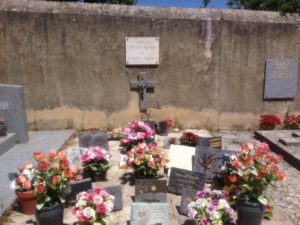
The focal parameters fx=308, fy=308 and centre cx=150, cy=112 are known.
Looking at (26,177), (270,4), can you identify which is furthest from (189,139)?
(270,4)

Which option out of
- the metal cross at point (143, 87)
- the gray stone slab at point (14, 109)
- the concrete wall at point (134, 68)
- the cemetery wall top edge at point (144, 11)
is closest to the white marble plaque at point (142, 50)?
the concrete wall at point (134, 68)

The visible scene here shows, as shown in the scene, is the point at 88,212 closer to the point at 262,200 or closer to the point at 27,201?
the point at 27,201

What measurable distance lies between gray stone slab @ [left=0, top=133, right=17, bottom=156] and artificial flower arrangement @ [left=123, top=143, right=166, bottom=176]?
219cm

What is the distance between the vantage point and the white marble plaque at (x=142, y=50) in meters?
6.12

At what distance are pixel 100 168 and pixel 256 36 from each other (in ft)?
14.3

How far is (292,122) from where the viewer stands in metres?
6.52

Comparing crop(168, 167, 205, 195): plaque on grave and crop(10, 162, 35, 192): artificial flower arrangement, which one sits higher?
crop(10, 162, 35, 192): artificial flower arrangement

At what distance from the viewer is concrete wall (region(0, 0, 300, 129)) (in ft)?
19.5

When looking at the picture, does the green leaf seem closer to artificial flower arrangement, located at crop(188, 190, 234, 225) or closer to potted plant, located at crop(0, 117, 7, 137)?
artificial flower arrangement, located at crop(188, 190, 234, 225)

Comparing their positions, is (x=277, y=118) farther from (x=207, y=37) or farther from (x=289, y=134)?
(x=207, y=37)

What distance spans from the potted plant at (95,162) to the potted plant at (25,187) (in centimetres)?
87

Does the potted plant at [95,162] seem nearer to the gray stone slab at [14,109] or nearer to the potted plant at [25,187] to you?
the potted plant at [25,187]

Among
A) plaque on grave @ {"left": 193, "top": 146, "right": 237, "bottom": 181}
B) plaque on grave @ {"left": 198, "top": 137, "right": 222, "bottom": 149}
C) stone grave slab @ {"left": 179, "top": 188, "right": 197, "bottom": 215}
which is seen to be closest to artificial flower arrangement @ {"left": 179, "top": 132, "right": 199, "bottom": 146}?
plaque on grave @ {"left": 198, "top": 137, "right": 222, "bottom": 149}

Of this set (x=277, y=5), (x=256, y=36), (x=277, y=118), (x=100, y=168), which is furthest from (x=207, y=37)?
(x=277, y=5)
